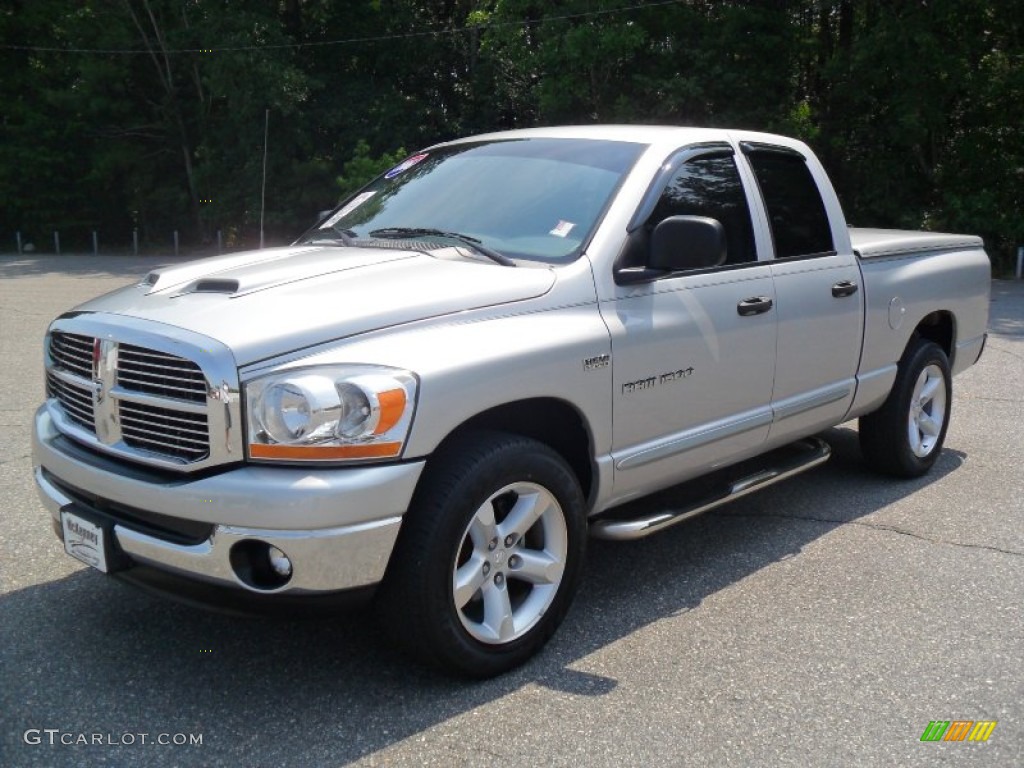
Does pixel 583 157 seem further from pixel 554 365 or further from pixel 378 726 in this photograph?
pixel 378 726

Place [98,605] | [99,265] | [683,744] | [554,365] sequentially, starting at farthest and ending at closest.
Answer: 1. [99,265]
2. [98,605]
3. [554,365]
4. [683,744]

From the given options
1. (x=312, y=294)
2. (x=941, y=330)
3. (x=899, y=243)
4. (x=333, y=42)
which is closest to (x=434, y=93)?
(x=333, y=42)

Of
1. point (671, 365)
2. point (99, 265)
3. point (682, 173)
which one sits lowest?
point (99, 265)

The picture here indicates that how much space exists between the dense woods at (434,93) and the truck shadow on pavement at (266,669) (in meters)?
20.7

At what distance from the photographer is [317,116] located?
1313 inches

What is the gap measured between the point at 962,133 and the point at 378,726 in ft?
81.5

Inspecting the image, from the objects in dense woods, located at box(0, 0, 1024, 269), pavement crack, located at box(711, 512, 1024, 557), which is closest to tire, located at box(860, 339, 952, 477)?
pavement crack, located at box(711, 512, 1024, 557)

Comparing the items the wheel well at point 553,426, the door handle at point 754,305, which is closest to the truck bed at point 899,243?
the door handle at point 754,305

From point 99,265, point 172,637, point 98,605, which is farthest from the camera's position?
point 99,265

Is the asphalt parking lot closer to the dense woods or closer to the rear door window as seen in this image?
the rear door window

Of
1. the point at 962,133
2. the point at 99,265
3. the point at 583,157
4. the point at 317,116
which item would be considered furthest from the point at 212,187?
the point at 583,157

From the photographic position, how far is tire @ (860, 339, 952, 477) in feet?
18.8

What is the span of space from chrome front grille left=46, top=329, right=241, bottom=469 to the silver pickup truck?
0.4 inches

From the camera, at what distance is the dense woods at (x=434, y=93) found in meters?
23.5
